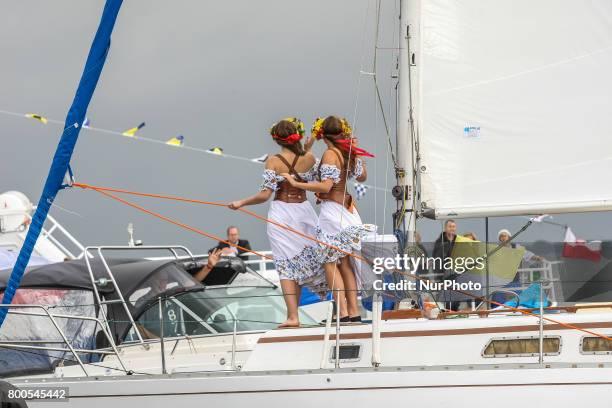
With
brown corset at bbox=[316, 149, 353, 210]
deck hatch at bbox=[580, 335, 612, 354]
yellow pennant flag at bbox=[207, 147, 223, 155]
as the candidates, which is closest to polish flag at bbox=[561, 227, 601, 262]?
deck hatch at bbox=[580, 335, 612, 354]

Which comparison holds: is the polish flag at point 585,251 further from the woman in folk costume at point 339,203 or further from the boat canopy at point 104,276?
the boat canopy at point 104,276

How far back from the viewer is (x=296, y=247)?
10359mm

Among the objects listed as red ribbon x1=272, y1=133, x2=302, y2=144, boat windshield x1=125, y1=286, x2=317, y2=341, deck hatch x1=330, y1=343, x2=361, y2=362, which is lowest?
deck hatch x1=330, y1=343, x2=361, y2=362

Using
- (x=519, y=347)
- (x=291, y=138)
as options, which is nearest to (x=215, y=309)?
(x=291, y=138)

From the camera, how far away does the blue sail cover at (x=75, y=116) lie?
1035 cm

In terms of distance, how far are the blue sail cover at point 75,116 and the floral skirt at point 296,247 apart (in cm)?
158

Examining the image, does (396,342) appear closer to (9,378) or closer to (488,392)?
(488,392)

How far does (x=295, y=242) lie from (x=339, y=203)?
44 centimetres

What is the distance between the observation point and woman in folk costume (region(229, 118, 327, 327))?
1030 centimetres

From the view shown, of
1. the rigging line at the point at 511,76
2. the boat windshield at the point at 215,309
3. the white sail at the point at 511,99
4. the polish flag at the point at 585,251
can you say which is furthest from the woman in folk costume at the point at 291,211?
the polish flag at the point at 585,251

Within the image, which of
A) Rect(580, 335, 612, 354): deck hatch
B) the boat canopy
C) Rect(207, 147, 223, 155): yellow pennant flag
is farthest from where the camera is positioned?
Rect(207, 147, 223, 155): yellow pennant flag

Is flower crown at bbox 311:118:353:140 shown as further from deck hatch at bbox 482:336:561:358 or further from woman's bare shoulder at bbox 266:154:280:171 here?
deck hatch at bbox 482:336:561:358

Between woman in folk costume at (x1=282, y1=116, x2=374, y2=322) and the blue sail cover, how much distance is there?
5.22ft

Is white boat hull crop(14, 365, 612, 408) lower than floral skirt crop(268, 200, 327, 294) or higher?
lower
